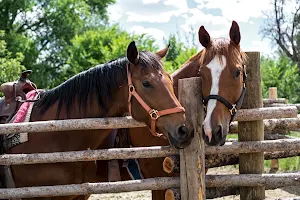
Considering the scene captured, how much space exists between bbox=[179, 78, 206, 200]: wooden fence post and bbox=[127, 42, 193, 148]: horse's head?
11 cm

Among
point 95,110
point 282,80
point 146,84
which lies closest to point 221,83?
point 146,84

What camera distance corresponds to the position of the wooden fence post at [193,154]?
2.87m

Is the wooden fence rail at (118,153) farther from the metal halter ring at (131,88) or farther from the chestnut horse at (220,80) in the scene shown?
the metal halter ring at (131,88)

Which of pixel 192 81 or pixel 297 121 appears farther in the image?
pixel 297 121

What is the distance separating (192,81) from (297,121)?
1136 mm

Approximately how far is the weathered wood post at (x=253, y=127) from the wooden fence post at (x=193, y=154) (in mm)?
479

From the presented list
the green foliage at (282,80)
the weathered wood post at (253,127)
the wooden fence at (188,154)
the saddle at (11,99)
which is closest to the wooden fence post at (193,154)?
the wooden fence at (188,154)

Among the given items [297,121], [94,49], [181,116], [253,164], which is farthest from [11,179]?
[94,49]

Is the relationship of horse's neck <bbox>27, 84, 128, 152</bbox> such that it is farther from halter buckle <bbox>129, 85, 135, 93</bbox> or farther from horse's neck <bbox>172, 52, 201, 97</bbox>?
horse's neck <bbox>172, 52, 201, 97</bbox>

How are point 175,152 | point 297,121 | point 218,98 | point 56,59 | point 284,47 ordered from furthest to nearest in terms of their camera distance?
point 284,47 < point 56,59 < point 297,121 < point 175,152 < point 218,98

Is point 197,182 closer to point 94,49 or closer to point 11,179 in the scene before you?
point 11,179

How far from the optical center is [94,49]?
15.2 meters

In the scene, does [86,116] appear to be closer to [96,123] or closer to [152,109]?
[96,123]

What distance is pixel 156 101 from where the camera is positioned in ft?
9.39
